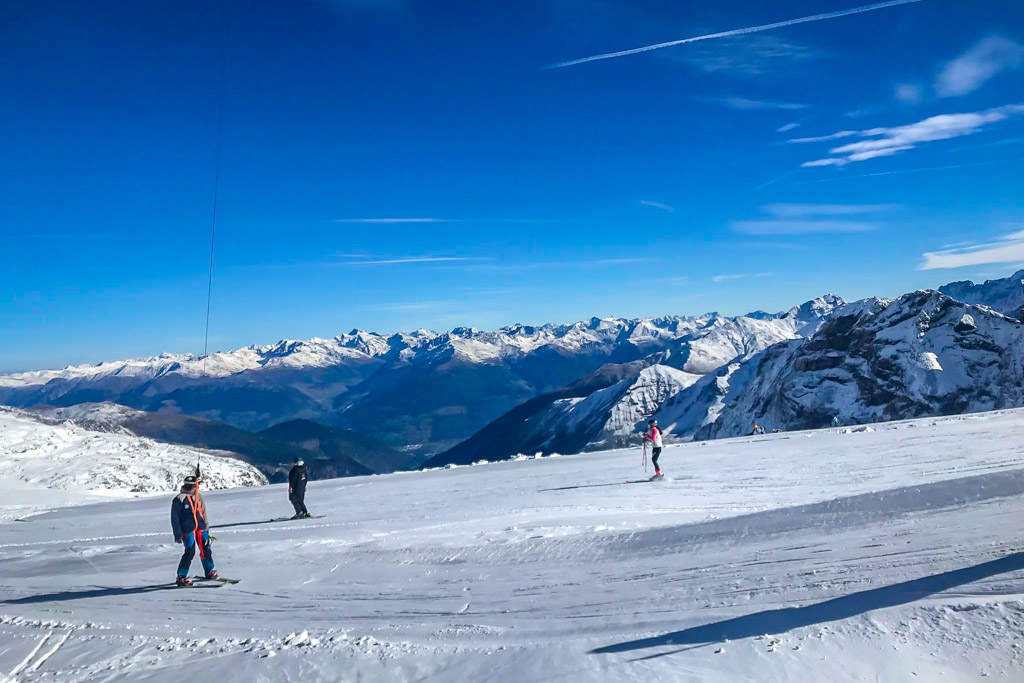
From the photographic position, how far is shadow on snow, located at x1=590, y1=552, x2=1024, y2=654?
733cm

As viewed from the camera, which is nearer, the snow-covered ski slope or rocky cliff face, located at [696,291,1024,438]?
the snow-covered ski slope

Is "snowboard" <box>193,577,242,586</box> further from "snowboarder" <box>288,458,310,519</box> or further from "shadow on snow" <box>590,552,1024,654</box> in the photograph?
"shadow on snow" <box>590,552,1024,654</box>

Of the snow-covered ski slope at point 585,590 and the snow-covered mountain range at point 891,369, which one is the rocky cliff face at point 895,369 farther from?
the snow-covered ski slope at point 585,590

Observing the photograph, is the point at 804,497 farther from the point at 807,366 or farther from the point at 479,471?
the point at 807,366

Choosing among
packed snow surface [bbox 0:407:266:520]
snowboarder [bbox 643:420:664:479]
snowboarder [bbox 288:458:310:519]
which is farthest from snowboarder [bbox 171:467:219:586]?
packed snow surface [bbox 0:407:266:520]

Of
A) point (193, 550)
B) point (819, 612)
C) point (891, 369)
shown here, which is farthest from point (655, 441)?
point (891, 369)

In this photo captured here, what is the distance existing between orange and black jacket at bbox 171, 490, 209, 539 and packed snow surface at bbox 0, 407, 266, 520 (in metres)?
18.2

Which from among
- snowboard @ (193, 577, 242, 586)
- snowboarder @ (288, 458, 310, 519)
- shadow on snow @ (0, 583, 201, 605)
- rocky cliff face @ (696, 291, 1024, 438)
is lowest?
shadow on snow @ (0, 583, 201, 605)

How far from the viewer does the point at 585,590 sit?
375 inches

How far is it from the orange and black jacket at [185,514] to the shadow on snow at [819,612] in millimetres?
7978

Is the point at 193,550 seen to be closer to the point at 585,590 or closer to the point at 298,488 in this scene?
the point at 298,488

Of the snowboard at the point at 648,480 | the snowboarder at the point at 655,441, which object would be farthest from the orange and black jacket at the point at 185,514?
the snowboarder at the point at 655,441

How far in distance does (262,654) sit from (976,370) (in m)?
128

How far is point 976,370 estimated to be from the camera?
106062 mm
